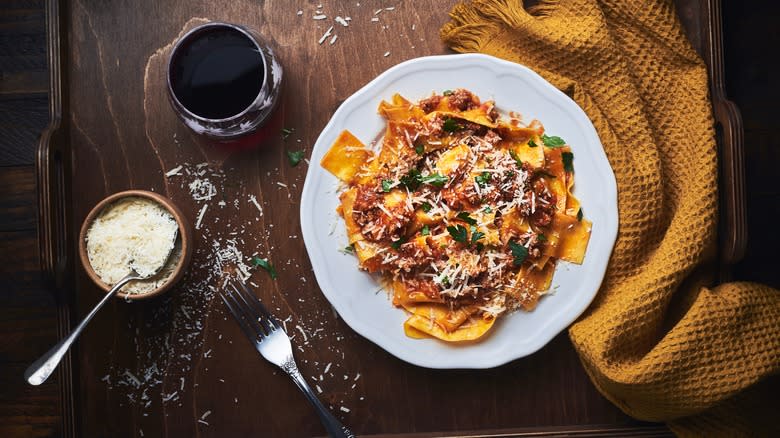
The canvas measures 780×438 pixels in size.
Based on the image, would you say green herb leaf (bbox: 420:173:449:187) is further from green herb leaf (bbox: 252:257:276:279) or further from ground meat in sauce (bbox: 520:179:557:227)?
green herb leaf (bbox: 252:257:276:279)

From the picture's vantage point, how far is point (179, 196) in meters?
2.72

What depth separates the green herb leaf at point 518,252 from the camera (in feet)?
7.81

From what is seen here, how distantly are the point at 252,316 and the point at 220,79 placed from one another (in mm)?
1000

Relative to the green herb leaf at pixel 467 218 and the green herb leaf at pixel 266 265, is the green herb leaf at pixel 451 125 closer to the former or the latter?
the green herb leaf at pixel 467 218

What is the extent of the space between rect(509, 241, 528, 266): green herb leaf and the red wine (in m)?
1.16

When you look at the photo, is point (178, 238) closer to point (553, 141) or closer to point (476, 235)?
point (476, 235)

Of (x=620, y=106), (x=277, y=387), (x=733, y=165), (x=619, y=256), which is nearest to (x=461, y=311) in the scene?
(x=619, y=256)

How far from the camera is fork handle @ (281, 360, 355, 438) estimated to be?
8.51ft

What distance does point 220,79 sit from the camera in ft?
7.93

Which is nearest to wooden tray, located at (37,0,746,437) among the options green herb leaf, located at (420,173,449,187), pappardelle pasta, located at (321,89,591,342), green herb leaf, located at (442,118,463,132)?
pappardelle pasta, located at (321,89,591,342)

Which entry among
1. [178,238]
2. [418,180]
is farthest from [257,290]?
[418,180]

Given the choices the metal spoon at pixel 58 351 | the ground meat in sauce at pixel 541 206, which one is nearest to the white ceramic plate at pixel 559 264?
the ground meat in sauce at pixel 541 206

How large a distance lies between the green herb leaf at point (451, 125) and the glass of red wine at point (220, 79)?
71cm

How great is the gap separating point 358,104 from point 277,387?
128 cm
